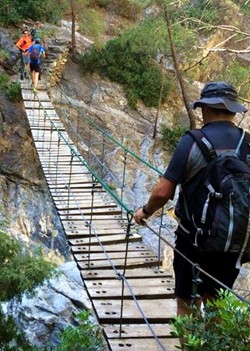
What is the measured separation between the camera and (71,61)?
13.2 meters

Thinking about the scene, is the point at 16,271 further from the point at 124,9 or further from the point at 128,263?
the point at 124,9

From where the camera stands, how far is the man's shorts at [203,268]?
6.84 feet

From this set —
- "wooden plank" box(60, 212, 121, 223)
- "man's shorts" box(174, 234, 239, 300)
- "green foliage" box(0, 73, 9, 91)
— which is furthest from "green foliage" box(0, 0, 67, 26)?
"man's shorts" box(174, 234, 239, 300)

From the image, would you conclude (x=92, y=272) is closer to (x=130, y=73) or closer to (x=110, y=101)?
(x=110, y=101)

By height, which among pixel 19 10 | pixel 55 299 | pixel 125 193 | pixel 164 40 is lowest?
pixel 55 299

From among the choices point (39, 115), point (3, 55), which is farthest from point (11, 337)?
point (3, 55)

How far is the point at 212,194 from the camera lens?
77.1 inches

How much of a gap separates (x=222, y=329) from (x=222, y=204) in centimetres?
65

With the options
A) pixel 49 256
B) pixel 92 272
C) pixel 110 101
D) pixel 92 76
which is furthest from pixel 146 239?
pixel 92 76

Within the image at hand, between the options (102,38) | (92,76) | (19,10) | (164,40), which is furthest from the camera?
(102,38)

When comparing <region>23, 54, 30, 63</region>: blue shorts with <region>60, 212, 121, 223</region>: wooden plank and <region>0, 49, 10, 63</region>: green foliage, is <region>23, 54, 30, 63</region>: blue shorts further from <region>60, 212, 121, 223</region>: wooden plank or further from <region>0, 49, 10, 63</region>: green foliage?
<region>60, 212, 121, 223</region>: wooden plank

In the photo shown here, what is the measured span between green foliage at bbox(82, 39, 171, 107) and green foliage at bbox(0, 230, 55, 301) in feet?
27.6

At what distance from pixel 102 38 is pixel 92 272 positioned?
1280 centimetres

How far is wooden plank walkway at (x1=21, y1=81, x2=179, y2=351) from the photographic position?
258 centimetres
